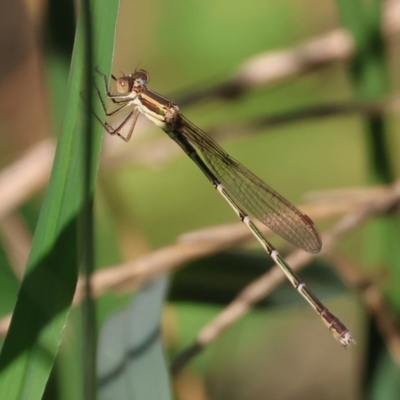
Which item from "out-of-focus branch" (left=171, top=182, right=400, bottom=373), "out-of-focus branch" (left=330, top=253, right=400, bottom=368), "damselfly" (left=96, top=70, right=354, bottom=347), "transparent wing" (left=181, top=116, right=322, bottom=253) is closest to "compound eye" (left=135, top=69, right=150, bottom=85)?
"damselfly" (left=96, top=70, right=354, bottom=347)

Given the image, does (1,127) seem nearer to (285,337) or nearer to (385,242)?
(285,337)

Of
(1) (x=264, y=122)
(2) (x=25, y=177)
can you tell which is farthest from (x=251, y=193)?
(2) (x=25, y=177)

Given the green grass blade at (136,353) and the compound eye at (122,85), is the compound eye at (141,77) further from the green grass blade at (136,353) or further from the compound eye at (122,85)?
the green grass blade at (136,353)

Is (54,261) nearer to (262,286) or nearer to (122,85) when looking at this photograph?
(262,286)

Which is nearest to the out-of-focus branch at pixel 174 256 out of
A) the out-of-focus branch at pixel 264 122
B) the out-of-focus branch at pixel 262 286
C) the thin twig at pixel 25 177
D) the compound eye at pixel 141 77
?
the out-of-focus branch at pixel 262 286

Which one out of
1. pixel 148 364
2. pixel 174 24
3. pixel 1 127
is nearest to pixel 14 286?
pixel 148 364
